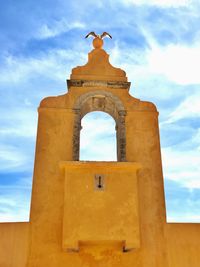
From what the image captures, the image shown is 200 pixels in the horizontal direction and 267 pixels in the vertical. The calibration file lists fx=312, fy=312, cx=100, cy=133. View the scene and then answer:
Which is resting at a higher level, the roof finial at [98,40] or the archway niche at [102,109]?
the roof finial at [98,40]

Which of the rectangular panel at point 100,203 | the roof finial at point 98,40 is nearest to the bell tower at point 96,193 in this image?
the rectangular panel at point 100,203

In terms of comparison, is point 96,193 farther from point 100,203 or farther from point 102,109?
point 102,109

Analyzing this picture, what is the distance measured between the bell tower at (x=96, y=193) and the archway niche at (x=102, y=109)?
0.08 ft

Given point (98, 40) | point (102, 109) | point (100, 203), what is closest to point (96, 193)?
point (100, 203)

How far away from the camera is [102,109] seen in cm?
841

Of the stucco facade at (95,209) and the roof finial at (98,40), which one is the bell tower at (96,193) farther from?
the roof finial at (98,40)

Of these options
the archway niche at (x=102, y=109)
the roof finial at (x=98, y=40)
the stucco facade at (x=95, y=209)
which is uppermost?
the roof finial at (x=98, y=40)

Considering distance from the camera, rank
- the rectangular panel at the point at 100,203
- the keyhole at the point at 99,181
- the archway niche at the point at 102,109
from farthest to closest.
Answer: the archway niche at the point at 102,109 → the keyhole at the point at 99,181 → the rectangular panel at the point at 100,203

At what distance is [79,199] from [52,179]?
2.97ft

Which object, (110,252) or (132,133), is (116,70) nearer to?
(132,133)

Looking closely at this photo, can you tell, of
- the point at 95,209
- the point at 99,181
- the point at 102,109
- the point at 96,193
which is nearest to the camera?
the point at 95,209

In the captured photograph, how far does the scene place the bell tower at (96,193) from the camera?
6250 mm

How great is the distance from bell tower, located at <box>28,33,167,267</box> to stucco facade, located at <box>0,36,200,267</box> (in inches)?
0.7

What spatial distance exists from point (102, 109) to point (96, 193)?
268 cm
